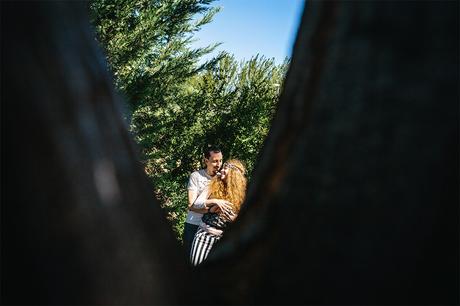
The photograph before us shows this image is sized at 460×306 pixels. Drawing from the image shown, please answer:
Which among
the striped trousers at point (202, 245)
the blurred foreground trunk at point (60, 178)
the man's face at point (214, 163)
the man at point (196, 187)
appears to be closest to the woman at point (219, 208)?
the striped trousers at point (202, 245)

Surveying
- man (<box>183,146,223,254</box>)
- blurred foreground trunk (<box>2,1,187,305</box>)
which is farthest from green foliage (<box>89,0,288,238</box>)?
blurred foreground trunk (<box>2,1,187,305</box>)

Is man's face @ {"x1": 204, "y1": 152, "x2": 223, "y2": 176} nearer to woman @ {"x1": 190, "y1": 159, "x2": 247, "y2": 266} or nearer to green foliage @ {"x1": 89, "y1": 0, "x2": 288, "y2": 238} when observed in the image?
woman @ {"x1": 190, "y1": 159, "x2": 247, "y2": 266}

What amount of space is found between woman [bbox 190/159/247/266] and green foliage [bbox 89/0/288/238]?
367 cm

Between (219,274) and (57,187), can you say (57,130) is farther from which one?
(219,274)

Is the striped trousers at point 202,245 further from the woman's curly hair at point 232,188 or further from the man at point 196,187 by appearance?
the man at point 196,187

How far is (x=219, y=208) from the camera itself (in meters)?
4.07

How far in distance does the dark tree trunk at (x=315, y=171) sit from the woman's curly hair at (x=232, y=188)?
3.33m

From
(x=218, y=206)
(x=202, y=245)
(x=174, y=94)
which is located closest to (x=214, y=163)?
(x=218, y=206)

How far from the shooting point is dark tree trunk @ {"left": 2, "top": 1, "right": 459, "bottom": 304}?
630 mm

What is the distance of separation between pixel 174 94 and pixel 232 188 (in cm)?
532

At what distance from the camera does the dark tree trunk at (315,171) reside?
0.63m

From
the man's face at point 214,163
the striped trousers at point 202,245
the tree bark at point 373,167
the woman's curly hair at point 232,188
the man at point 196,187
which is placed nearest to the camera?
the tree bark at point 373,167

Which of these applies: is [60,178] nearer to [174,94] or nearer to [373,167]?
[373,167]

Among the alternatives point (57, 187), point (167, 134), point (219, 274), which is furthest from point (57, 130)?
point (167, 134)
